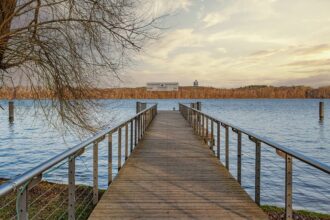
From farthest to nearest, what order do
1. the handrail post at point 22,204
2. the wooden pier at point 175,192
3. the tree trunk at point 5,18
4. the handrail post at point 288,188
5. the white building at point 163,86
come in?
1. the white building at point 163,86
2. the tree trunk at point 5,18
3. the wooden pier at point 175,192
4. the handrail post at point 288,188
5. the handrail post at point 22,204

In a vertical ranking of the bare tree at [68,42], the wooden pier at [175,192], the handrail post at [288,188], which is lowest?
the wooden pier at [175,192]

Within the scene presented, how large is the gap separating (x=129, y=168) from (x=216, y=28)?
7.81 m

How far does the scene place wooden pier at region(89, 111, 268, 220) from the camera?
4.60 meters

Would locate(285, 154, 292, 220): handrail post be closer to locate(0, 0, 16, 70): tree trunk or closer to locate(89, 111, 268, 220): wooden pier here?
locate(89, 111, 268, 220): wooden pier

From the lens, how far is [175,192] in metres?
5.54

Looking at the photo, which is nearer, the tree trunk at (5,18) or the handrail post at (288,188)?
the handrail post at (288,188)

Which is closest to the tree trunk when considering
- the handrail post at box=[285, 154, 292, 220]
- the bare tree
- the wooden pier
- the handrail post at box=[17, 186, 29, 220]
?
the bare tree

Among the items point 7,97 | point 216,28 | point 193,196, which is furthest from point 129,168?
point 216,28

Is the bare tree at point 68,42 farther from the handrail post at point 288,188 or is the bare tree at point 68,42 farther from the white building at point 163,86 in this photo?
the white building at point 163,86

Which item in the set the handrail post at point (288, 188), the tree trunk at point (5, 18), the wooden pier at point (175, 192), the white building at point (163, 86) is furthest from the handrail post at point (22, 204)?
the white building at point (163, 86)

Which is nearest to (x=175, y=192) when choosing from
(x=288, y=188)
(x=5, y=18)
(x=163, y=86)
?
(x=288, y=188)

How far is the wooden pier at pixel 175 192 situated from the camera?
15.1ft

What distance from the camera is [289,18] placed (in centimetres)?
1627

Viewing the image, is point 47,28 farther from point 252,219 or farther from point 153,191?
point 252,219
